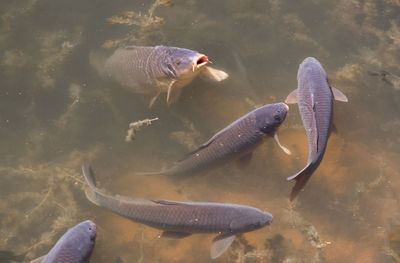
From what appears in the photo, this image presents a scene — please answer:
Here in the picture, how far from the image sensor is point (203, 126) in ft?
17.4

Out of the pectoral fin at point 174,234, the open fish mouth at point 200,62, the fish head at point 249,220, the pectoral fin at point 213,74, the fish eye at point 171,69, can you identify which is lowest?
the pectoral fin at point 174,234

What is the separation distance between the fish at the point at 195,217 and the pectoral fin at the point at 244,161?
683 mm

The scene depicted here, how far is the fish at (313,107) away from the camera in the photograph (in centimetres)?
402

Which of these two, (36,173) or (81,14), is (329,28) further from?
(36,173)

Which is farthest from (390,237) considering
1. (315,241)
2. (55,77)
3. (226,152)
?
(55,77)

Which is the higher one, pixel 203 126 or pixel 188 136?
pixel 203 126

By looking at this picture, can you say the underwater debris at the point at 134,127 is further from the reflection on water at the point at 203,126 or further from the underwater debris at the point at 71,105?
the underwater debris at the point at 71,105

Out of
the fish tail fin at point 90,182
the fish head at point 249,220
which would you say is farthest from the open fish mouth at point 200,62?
the fish tail fin at point 90,182

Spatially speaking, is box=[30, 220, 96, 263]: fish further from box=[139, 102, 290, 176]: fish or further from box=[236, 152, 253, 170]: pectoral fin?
box=[236, 152, 253, 170]: pectoral fin

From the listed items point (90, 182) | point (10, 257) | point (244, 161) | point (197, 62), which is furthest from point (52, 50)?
point (244, 161)

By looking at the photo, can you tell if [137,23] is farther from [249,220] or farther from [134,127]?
[249,220]

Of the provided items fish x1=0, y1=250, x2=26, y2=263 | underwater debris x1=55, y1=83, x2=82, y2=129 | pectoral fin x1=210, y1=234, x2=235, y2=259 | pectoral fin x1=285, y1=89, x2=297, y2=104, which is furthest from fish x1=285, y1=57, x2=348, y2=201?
fish x1=0, y1=250, x2=26, y2=263

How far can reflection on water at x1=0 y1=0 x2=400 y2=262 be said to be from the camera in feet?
15.3

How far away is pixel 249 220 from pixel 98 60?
11.8ft
